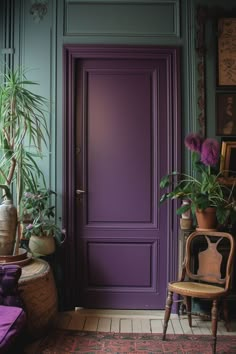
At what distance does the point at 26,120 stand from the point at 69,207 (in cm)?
87

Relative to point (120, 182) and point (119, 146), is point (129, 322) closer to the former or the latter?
point (120, 182)

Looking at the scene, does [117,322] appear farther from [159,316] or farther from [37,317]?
[37,317]

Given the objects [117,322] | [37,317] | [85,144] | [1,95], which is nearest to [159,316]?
[117,322]

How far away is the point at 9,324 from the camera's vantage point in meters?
1.99

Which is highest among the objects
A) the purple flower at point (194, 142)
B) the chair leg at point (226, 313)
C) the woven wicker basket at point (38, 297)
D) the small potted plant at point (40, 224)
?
the purple flower at point (194, 142)

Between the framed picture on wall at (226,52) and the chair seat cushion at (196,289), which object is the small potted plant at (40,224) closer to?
the chair seat cushion at (196,289)

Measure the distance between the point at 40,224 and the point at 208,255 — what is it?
1.35 m

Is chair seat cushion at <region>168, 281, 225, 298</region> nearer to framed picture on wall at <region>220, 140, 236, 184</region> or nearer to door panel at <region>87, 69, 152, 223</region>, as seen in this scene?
door panel at <region>87, 69, 152, 223</region>

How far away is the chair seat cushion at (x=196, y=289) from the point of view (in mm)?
2598

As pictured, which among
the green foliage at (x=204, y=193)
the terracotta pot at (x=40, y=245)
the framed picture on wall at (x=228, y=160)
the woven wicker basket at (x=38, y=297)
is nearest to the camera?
the woven wicker basket at (x=38, y=297)

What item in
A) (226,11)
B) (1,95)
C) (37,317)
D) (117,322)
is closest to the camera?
(37,317)

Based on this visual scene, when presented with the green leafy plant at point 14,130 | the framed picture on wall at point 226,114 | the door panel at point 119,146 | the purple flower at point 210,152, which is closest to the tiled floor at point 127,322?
the door panel at point 119,146

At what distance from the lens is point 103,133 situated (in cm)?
339

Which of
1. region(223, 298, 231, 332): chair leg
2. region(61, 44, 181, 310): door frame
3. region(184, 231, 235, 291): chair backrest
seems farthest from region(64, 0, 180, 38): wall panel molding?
region(223, 298, 231, 332): chair leg
